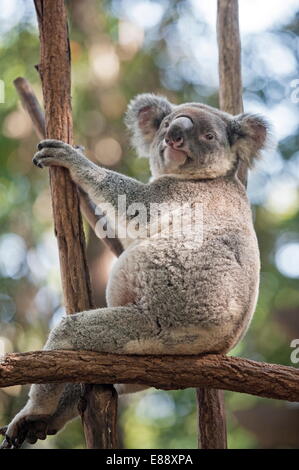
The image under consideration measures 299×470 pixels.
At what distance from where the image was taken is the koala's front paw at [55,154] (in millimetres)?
4512

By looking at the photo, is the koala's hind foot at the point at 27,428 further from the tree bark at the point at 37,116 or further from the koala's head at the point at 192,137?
the koala's head at the point at 192,137

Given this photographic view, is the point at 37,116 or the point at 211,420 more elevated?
the point at 37,116

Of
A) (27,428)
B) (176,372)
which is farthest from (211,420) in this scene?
(27,428)

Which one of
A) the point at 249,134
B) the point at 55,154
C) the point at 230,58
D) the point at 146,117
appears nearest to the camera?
the point at 55,154

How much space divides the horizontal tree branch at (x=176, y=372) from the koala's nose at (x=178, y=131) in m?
1.80

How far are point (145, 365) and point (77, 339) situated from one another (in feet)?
1.66

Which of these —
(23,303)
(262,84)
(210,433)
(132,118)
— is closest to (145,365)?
(210,433)

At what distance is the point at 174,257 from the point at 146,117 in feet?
5.90

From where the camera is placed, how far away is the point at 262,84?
38.2ft

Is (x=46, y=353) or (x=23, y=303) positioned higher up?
(x=23, y=303)

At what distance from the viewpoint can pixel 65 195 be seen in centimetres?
457

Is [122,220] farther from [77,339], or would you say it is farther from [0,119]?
[0,119]

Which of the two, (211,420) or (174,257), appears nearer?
(174,257)

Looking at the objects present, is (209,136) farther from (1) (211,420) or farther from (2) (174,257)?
(1) (211,420)
